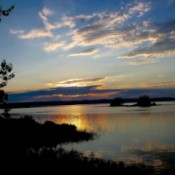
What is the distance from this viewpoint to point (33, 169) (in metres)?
25.1

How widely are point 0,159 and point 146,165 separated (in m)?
13.1

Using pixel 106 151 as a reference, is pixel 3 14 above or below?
above

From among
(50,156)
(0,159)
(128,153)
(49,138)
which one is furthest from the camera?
(49,138)

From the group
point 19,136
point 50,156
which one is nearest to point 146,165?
point 50,156

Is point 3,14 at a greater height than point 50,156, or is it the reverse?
point 3,14

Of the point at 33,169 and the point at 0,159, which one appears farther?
the point at 0,159

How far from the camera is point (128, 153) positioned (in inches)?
1510

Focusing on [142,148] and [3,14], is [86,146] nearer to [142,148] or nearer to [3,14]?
[142,148]

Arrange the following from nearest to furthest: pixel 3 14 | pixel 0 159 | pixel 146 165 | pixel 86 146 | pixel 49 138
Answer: pixel 3 14
pixel 0 159
pixel 146 165
pixel 86 146
pixel 49 138

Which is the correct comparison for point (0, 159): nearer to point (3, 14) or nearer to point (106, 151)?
point (3, 14)

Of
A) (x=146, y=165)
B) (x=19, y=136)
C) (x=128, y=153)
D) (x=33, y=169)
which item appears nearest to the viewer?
(x=33, y=169)

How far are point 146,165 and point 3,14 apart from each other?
60.0 ft

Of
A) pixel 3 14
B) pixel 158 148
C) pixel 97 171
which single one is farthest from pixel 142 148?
pixel 3 14

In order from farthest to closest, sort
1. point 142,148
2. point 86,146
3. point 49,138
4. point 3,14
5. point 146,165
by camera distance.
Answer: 1. point 49,138
2. point 86,146
3. point 142,148
4. point 146,165
5. point 3,14
